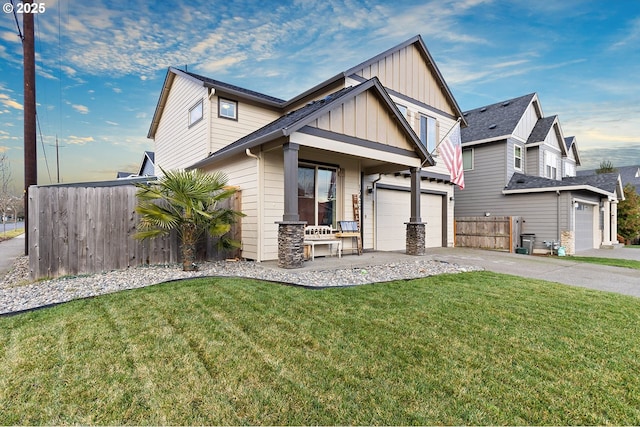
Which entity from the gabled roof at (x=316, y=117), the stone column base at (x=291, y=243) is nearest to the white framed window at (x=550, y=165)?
the gabled roof at (x=316, y=117)

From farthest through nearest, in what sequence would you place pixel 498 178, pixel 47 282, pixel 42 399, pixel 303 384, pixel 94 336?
1. pixel 498 178
2. pixel 47 282
3. pixel 94 336
4. pixel 303 384
5. pixel 42 399

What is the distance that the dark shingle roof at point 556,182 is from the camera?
43.8ft

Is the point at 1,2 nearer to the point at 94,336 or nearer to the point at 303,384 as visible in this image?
the point at 94,336

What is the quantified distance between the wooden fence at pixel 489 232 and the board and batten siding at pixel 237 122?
9.80 meters

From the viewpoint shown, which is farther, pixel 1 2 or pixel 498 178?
pixel 498 178

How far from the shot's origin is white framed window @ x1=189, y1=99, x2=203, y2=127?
10.6m

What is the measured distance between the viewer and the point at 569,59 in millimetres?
13172

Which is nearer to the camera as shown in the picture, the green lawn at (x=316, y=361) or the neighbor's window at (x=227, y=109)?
the green lawn at (x=316, y=361)

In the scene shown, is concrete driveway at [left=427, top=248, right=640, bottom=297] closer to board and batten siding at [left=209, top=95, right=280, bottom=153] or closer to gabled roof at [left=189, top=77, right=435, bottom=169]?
gabled roof at [left=189, top=77, right=435, bottom=169]

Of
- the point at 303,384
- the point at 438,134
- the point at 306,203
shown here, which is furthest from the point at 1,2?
the point at 438,134

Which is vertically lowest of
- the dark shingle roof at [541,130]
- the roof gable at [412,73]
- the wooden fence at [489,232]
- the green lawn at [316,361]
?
the green lawn at [316,361]

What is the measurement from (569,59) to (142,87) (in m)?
18.7

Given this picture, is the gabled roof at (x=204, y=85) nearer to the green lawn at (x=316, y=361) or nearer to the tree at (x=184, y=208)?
the tree at (x=184, y=208)

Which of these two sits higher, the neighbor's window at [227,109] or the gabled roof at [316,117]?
the neighbor's window at [227,109]
